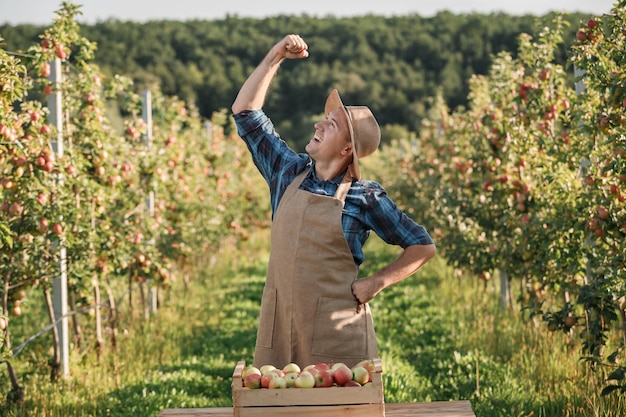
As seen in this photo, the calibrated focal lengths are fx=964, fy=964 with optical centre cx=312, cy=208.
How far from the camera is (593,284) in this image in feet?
17.9

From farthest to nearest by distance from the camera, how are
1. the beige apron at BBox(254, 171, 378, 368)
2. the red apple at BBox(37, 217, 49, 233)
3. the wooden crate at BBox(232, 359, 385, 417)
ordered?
1. the red apple at BBox(37, 217, 49, 233)
2. the beige apron at BBox(254, 171, 378, 368)
3. the wooden crate at BBox(232, 359, 385, 417)

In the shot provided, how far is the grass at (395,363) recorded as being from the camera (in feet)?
18.5

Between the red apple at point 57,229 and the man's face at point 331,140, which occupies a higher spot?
the man's face at point 331,140

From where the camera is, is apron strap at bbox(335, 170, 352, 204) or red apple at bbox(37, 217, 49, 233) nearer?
apron strap at bbox(335, 170, 352, 204)

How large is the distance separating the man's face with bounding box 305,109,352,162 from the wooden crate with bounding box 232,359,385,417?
3.84 ft

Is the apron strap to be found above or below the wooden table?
above

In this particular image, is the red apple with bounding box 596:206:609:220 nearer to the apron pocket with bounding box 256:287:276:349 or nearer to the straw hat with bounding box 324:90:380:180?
the straw hat with bounding box 324:90:380:180

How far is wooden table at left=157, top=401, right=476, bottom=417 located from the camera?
3123 mm

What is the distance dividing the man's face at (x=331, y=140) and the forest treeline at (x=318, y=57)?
41222 millimetres

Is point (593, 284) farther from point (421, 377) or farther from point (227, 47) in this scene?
point (227, 47)

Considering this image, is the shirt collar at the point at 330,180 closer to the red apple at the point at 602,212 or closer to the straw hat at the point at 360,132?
the straw hat at the point at 360,132

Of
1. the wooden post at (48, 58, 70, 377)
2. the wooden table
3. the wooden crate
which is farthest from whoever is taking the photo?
the wooden post at (48, 58, 70, 377)

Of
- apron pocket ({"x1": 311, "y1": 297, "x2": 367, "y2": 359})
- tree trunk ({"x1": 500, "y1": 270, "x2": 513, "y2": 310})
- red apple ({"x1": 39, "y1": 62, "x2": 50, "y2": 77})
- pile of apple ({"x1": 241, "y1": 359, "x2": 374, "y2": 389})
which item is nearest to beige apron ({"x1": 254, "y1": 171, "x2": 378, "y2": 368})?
apron pocket ({"x1": 311, "y1": 297, "x2": 367, "y2": 359})

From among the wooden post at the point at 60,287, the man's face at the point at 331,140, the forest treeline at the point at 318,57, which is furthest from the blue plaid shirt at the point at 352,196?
the forest treeline at the point at 318,57
